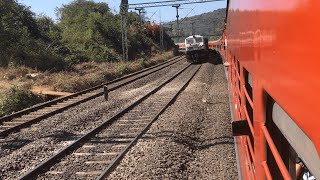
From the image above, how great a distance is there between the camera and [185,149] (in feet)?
28.8

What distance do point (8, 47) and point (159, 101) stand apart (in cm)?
1934

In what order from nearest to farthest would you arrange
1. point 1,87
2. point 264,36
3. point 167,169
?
1. point 264,36
2. point 167,169
3. point 1,87

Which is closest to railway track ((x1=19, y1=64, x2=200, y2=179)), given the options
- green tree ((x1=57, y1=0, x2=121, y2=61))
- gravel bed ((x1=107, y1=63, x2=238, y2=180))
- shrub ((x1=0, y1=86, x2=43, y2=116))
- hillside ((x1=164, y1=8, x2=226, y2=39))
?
gravel bed ((x1=107, y1=63, x2=238, y2=180))

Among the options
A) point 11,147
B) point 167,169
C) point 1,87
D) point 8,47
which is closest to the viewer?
point 167,169

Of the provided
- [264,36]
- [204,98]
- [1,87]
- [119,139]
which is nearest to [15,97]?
[1,87]

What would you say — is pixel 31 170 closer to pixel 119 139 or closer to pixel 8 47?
pixel 119 139

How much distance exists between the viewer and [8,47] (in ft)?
104

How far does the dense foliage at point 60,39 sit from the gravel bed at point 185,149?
61.2 feet

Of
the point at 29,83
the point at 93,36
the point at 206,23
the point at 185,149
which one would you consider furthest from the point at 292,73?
the point at 206,23

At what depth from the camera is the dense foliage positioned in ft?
104

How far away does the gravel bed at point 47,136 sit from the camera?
27.2 ft

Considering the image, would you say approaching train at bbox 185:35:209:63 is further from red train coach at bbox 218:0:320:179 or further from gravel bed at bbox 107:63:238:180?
red train coach at bbox 218:0:320:179

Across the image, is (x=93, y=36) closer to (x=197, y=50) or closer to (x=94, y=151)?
(x=197, y=50)

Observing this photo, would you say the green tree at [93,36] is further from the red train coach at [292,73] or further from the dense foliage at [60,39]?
the red train coach at [292,73]
